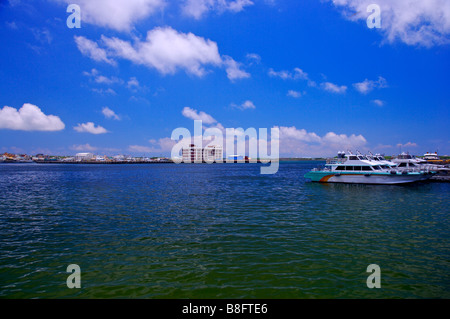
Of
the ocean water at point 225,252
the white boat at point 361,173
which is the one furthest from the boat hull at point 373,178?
the ocean water at point 225,252

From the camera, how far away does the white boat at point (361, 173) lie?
41.6 metres

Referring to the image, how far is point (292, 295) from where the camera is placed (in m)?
8.31

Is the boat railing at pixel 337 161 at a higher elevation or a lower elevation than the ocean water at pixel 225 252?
higher

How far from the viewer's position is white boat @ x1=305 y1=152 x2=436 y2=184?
4156cm

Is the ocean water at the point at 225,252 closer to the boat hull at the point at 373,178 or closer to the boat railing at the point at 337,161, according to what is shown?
the boat hull at the point at 373,178

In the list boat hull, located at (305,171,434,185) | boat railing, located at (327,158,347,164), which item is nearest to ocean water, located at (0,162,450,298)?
boat hull, located at (305,171,434,185)

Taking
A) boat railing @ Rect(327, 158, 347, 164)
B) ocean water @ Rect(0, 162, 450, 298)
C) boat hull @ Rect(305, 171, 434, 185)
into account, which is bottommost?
ocean water @ Rect(0, 162, 450, 298)

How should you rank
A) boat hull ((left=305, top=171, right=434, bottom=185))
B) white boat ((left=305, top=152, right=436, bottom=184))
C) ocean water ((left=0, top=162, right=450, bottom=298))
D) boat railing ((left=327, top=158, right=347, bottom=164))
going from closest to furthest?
ocean water ((left=0, top=162, right=450, bottom=298)), boat hull ((left=305, top=171, right=434, bottom=185)), white boat ((left=305, top=152, right=436, bottom=184)), boat railing ((left=327, top=158, right=347, bottom=164))

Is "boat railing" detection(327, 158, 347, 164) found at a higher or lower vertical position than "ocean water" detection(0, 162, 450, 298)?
higher

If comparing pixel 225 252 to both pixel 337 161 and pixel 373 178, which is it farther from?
pixel 337 161

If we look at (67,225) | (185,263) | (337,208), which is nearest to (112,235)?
(67,225)

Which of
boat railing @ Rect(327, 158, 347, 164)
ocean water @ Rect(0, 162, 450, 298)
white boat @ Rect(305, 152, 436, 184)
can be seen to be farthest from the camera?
boat railing @ Rect(327, 158, 347, 164)

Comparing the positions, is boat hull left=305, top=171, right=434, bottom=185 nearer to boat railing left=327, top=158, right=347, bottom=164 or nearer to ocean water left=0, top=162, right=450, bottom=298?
boat railing left=327, top=158, right=347, bottom=164
